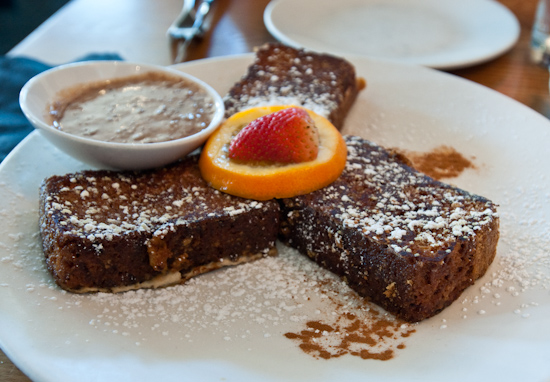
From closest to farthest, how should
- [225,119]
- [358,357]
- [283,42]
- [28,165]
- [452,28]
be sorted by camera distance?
[358,357] → [28,165] → [225,119] → [283,42] → [452,28]

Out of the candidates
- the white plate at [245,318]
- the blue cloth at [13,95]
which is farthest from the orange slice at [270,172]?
the blue cloth at [13,95]

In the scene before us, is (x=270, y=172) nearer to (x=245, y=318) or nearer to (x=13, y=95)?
(x=245, y=318)

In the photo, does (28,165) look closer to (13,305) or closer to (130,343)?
(13,305)

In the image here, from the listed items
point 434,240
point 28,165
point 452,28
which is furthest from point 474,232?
point 452,28

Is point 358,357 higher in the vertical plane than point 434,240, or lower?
lower

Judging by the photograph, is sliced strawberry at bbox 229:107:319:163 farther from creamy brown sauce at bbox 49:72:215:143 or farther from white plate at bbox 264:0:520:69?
white plate at bbox 264:0:520:69

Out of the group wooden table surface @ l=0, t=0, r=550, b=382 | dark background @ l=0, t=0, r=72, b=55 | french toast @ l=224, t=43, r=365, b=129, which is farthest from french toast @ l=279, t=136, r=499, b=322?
dark background @ l=0, t=0, r=72, b=55

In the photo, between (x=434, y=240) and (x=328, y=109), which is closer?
(x=434, y=240)
